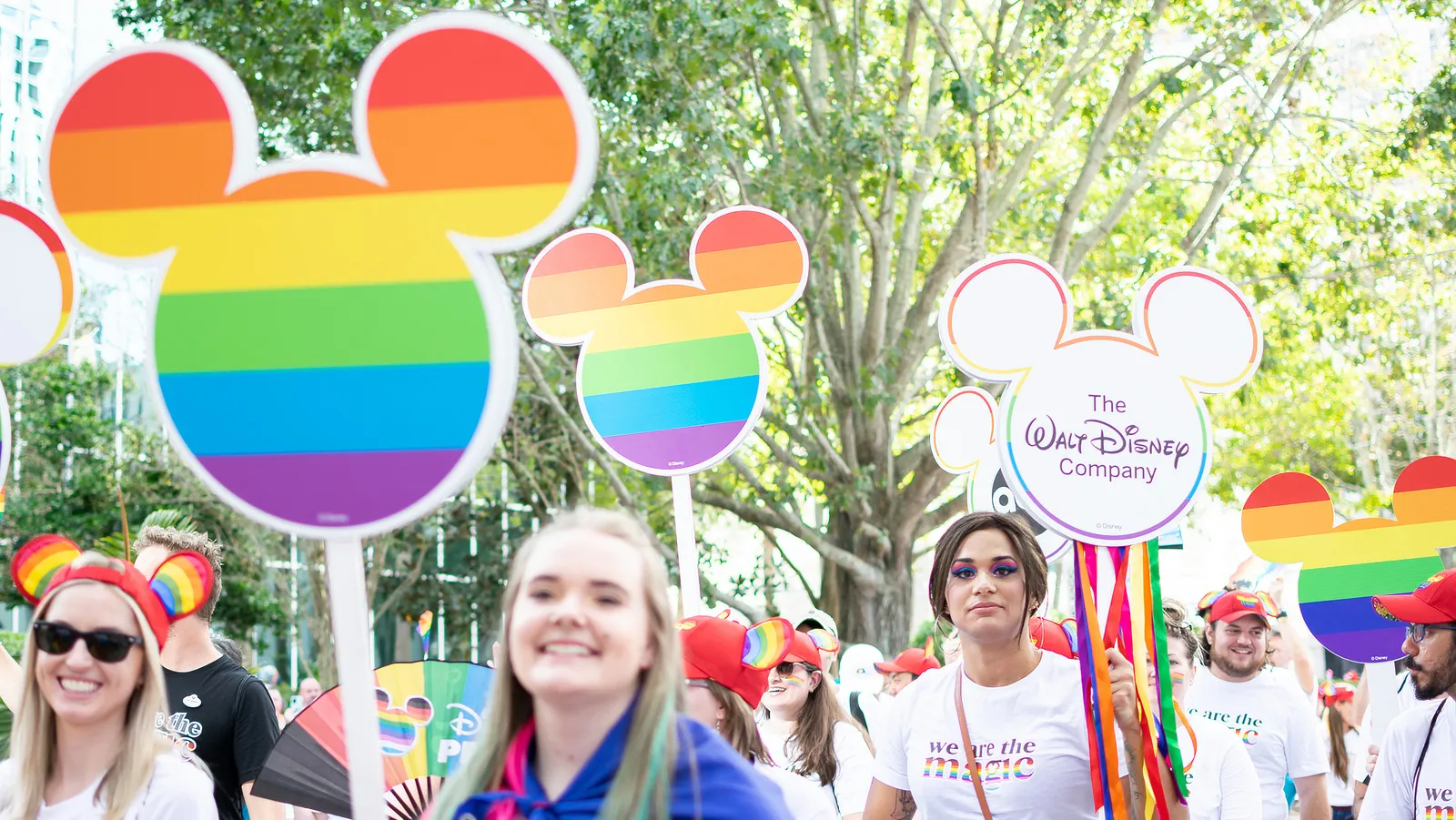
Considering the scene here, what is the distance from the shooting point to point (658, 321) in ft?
16.1

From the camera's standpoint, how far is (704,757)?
2100 millimetres

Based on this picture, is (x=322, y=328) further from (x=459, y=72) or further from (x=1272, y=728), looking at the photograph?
(x=1272, y=728)

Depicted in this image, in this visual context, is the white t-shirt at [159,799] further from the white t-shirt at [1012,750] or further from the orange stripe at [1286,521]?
the orange stripe at [1286,521]

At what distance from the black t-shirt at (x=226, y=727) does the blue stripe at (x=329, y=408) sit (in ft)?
5.10

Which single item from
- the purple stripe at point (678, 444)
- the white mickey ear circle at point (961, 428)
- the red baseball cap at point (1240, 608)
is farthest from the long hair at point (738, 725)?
the white mickey ear circle at point (961, 428)

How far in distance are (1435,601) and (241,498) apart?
3022 millimetres

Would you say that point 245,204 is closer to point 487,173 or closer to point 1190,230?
point 487,173

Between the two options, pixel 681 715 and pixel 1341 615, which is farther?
pixel 1341 615

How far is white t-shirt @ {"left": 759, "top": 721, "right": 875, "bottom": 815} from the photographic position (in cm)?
471

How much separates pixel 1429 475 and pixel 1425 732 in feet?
7.83

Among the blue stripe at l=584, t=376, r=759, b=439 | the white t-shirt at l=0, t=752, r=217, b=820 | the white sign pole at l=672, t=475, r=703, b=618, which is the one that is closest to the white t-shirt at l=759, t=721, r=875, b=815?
the white sign pole at l=672, t=475, r=703, b=618

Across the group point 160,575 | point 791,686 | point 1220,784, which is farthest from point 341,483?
point 1220,784

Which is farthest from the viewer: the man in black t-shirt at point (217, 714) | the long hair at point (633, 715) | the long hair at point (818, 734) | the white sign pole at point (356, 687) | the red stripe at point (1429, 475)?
the red stripe at point (1429, 475)

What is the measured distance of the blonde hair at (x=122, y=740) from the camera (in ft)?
9.33
